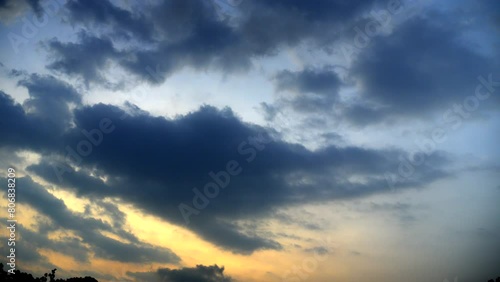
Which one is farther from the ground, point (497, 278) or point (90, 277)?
point (497, 278)

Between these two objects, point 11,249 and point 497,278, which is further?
point 497,278

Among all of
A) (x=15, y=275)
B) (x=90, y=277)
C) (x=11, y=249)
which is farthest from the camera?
(x=90, y=277)

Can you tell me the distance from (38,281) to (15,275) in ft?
11.8

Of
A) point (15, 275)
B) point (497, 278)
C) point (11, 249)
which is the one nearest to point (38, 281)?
point (15, 275)

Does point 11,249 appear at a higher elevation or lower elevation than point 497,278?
lower

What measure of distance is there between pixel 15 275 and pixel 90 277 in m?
11.6

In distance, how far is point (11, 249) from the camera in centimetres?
3578

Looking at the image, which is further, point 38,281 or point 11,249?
point 38,281

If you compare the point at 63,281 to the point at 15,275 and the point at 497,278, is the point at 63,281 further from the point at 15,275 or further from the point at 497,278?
the point at 497,278

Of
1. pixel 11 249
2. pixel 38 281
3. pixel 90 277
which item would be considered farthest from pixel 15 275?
pixel 11 249

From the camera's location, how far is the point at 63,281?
56375 millimetres

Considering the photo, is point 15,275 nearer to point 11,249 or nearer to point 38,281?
point 38,281

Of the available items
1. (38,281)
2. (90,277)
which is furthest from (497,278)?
(38,281)

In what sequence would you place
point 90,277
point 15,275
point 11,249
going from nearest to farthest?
point 11,249 → point 15,275 → point 90,277
